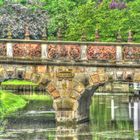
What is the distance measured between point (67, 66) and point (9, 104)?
1539 centimetres

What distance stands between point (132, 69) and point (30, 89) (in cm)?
3458

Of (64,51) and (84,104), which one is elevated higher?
(64,51)

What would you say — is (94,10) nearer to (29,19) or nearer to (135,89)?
(135,89)

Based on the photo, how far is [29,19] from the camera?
79.1m

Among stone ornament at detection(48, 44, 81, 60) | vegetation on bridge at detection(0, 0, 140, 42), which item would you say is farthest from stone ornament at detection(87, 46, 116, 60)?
vegetation on bridge at detection(0, 0, 140, 42)

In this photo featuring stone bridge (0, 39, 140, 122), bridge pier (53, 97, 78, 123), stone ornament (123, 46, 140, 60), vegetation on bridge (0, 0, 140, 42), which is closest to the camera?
stone ornament (123, 46, 140, 60)

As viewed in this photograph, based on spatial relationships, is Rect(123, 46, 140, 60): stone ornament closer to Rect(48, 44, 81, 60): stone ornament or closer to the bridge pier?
Rect(48, 44, 81, 60): stone ornament

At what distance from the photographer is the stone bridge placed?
143ft

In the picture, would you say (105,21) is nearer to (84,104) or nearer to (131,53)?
(84,104)

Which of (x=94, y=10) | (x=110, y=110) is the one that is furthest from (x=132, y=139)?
(x=94, y=10)

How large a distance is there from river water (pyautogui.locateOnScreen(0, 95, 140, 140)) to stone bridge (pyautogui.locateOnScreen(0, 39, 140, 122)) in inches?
62.0

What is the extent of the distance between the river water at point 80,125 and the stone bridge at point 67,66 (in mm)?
1575

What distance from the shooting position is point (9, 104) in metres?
58.7

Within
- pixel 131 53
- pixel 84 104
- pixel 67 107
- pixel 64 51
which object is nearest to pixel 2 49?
pixel 64 51
